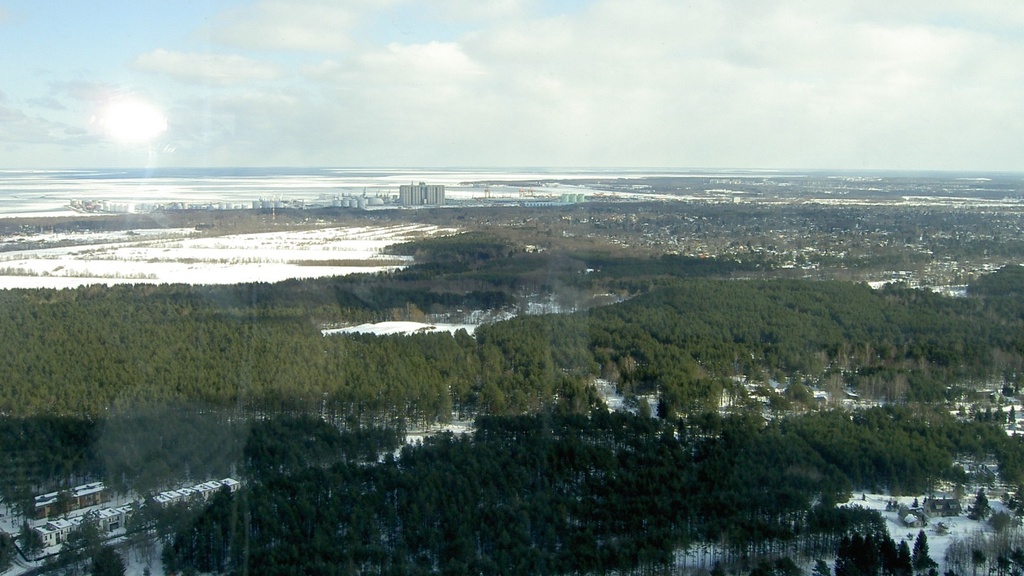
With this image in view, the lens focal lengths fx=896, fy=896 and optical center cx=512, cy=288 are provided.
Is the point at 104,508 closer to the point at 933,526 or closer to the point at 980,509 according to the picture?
the point at 933,526

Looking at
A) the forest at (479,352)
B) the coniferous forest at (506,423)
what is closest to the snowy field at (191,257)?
the forest at (479,352)

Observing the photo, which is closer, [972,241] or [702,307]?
[702,307]

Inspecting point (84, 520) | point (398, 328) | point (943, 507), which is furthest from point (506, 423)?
point (398, 328)

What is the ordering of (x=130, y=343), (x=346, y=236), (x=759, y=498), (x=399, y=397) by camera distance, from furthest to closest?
(x=346, y=236) < (x=130, y=343) < (x=399, y=397) < (x=759, y=498)

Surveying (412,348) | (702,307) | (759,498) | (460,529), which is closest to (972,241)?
(702,307)

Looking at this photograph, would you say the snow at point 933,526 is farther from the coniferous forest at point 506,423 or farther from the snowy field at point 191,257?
the snowy field at point 191,257

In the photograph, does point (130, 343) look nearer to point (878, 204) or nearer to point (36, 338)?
point (36, 338)
